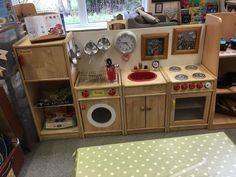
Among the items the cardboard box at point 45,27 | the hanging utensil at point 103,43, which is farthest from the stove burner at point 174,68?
the cardboard box at point 45,27

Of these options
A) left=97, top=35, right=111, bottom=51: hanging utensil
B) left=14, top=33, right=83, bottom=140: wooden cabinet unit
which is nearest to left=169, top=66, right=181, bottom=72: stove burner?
left=97, top=35, right=111, bottom=51: hanging utensil

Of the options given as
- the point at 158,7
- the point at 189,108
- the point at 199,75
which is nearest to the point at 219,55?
the point at 199,75

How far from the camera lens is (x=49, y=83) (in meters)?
2.26

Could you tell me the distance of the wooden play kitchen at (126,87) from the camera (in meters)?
1.83

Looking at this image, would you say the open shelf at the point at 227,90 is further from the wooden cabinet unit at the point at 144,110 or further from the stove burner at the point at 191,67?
the wooden cabinet unit at the point at 144,110

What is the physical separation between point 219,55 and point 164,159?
Result: 1275 mm

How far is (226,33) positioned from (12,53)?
6.90 ft

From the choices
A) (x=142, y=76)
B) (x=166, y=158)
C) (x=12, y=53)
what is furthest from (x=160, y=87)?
(x=12, y=53)

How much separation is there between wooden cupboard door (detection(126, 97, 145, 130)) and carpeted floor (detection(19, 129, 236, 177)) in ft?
0.42

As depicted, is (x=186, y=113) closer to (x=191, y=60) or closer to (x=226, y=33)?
(x=191, y=60)

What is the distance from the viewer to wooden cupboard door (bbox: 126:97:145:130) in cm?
197

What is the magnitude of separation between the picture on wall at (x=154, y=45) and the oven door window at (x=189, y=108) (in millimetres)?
502

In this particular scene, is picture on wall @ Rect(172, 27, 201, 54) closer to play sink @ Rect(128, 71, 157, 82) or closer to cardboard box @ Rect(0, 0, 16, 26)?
play sink @ Rect(128, 71, 157, 82)

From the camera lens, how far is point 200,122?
213 cm
